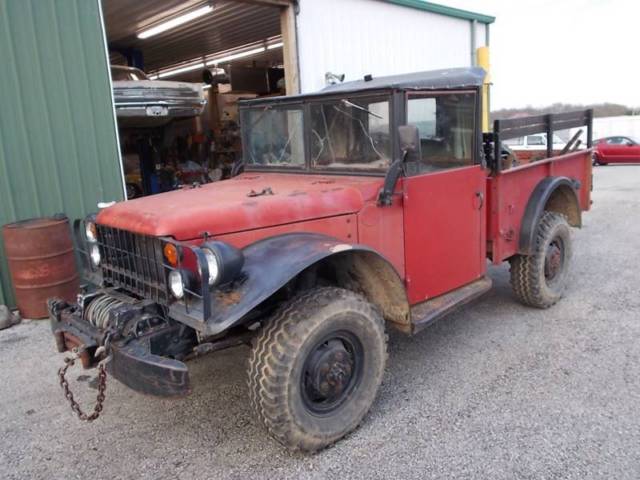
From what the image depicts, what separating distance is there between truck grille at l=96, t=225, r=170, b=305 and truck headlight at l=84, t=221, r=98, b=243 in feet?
0.28

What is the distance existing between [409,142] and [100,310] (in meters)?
2.04

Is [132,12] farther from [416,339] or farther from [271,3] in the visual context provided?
[416,339]

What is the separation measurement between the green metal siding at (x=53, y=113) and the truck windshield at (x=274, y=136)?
2.37 metres

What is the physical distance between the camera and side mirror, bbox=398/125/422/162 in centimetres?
313

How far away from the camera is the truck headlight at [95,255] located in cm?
359

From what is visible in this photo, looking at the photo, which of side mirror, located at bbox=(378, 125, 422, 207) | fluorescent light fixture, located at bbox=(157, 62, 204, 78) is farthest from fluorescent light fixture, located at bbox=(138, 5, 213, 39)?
side mirror, located at bbox=(378, 125, 422, 207)

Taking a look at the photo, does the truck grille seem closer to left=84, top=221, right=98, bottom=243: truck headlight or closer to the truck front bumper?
left=84, top=221, right=98, bottom=243: truck headlight

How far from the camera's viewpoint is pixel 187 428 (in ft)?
10.7

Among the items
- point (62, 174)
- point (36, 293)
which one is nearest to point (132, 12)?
point (62, 174)

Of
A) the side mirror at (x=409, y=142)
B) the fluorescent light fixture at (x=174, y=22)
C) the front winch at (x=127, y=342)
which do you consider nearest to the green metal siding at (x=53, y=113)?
the front winch at (x=127, y=342)

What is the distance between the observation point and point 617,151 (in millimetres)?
21703

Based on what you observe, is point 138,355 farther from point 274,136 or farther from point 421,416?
point 274,136

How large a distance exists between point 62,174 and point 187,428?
367 cm

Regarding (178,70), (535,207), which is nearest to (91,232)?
(535,207)
